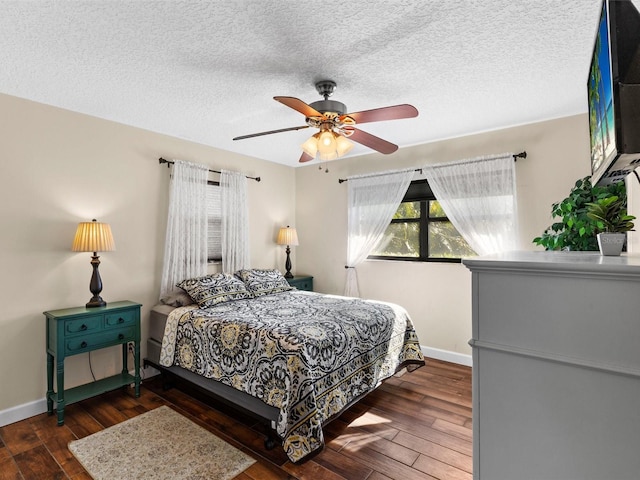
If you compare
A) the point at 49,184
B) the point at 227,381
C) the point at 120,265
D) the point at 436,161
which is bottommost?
the point at 227,381

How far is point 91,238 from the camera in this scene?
109 inches

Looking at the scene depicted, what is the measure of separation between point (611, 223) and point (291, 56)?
188cm

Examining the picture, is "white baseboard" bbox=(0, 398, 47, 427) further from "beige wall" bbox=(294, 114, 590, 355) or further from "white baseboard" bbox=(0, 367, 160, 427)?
"beige wall" bbox=(294, 114, 590, 355)

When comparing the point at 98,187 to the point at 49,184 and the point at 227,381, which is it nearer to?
the point at 49,184

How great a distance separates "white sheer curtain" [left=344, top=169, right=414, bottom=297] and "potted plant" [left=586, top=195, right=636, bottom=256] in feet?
9.32

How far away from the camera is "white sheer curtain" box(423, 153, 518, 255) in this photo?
3361mm

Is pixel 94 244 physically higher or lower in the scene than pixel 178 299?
higher

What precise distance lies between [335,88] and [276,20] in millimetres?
830

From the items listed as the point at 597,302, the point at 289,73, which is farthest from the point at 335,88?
the point at 597,302

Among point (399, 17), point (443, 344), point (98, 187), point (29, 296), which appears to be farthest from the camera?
point (443, 344)

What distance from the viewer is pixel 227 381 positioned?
249 cm

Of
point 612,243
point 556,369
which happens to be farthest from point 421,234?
point 556,369

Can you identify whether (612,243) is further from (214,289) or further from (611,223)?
(214,289)

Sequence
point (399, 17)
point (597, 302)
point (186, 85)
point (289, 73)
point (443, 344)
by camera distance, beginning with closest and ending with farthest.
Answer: point (597, 302) < point (399, 17) < point (289, 73) < point (186, 85) < point (443, 344)
